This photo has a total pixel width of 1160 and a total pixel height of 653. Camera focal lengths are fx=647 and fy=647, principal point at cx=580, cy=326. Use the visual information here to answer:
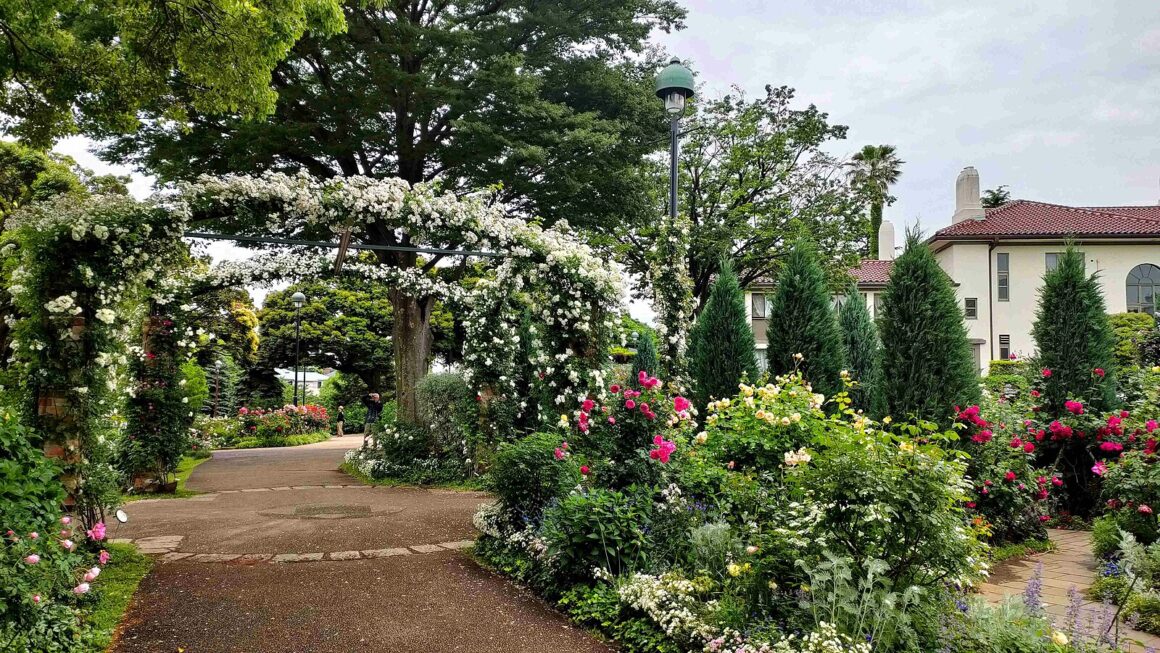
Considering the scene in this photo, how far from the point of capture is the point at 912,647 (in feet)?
9.20

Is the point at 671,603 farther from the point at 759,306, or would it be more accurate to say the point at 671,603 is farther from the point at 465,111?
the point at 759,306

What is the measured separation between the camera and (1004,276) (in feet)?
77.4

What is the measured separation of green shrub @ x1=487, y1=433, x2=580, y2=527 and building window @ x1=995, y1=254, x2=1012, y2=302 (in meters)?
24.0

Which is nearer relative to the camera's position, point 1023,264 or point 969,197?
point 1023,264

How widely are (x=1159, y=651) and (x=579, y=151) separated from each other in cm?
954

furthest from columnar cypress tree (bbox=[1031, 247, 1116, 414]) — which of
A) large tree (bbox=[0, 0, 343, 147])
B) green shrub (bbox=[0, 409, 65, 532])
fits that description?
green shrub (bbox=[0, 409, 65, 532])

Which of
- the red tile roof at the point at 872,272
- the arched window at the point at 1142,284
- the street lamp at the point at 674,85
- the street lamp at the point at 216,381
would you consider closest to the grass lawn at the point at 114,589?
the street lamp at the point at 674,85

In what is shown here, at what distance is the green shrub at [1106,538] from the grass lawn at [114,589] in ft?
21.2

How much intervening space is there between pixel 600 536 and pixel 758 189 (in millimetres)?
14934

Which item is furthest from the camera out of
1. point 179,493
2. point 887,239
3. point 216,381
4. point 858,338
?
point 887,239

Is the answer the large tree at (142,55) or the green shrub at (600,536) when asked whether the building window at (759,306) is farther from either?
the green shrub at (600,536)

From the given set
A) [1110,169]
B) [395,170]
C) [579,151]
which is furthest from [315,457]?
[1110,169]

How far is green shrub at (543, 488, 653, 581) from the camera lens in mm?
4090

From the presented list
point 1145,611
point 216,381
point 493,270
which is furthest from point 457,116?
point 216,381
